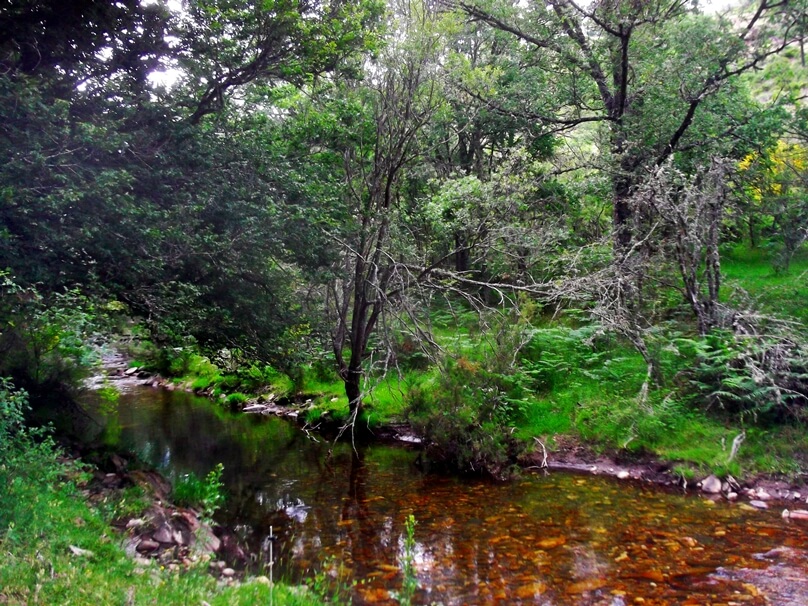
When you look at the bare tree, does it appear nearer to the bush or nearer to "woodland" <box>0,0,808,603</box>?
"woodland" <box>0,0,808,603</box>

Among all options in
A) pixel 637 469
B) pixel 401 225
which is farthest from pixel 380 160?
pixel 637 469

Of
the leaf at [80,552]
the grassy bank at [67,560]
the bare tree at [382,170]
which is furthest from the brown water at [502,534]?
the bare tree at [382,170]

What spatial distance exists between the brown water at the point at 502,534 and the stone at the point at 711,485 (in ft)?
1.43

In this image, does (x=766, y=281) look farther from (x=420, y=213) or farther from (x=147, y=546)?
(x=147, y=546)

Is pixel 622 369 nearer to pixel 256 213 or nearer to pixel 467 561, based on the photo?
pixel 467 561

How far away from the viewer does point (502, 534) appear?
8.63m

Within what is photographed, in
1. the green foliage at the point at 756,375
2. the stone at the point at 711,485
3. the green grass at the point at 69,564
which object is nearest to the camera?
the green grass at the point at 69,564

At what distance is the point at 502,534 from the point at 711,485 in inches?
169

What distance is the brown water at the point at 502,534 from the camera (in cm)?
692

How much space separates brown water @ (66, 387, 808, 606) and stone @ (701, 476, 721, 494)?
0.43 metres

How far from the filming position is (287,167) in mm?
11281

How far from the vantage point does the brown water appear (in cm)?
692

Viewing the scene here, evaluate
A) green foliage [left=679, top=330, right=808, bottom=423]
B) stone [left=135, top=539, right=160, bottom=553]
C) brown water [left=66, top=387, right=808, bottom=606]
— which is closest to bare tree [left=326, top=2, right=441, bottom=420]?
brown water [left=66, top=387, right=808, bottom=606]

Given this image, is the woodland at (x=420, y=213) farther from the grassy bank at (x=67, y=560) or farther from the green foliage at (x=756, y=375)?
the grassy bank at (x=67, y=560)
